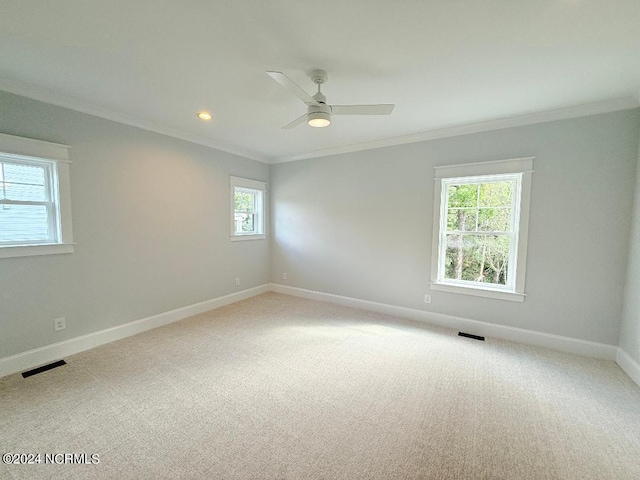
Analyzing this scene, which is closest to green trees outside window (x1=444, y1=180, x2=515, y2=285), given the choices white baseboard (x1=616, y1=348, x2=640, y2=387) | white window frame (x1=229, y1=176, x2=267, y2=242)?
white baseboard (x1=616, y1=348, x2=640, y2=387)

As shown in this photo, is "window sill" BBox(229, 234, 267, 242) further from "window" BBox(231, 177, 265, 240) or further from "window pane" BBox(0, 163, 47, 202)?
"window pane" BBox(0, 163, 47, 202)

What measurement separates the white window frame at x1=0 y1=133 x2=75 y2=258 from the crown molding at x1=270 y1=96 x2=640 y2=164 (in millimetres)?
3305

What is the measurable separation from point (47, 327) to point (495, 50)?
4.56m

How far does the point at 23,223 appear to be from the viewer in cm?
250

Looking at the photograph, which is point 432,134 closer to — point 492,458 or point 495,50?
point 495,50

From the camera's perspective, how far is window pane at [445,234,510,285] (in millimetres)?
3318

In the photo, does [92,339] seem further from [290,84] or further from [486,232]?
[486,232]

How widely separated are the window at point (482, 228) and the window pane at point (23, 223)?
443 centimetres

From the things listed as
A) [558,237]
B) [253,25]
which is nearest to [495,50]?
[253,25]

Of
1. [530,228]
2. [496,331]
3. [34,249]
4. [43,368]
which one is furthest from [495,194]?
[43,368]

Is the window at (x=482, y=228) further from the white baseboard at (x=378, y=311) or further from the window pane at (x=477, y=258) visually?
the white baseboard at (x=378, y=311)

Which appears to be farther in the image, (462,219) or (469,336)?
(462,219)

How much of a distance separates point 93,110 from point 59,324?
226 centimetres

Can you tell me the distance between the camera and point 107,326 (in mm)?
3039
